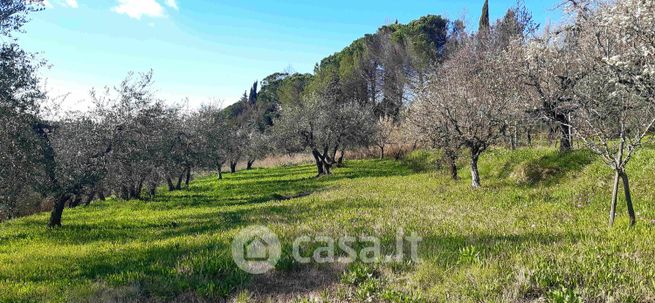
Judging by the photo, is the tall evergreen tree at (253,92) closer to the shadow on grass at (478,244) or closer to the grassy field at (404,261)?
the grassy field at (404,261)

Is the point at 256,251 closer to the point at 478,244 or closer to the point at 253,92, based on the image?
the point at 478,244

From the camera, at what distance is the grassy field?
560 cm

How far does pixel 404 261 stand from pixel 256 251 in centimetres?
323

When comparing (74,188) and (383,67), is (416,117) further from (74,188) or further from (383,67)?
(383,67)

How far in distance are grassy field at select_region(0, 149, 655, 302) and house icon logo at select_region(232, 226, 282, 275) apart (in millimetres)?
251

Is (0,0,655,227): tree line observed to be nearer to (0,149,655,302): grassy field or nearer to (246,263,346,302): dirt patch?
(0,149,655,302): grassy field

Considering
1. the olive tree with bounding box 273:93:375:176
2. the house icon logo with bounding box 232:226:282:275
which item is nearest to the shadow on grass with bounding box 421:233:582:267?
the house icon logo with bounding box 232:226:282:275

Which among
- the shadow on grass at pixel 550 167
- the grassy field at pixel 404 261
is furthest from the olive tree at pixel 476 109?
the grassy field at pixel 404 261

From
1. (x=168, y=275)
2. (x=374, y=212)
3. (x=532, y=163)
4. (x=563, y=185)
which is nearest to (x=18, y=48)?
(x=168, y=275)

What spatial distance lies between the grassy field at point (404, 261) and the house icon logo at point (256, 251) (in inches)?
9.9

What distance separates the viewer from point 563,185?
710 inches

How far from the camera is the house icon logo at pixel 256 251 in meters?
7.63

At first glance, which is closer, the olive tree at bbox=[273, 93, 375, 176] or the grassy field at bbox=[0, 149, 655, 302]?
the grassy field at bbox=[0, 149, 655, 302]

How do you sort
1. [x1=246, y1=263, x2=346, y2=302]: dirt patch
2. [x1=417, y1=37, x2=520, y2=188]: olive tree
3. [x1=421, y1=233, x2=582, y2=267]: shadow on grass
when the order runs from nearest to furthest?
[x1=246, y1=263, x2=346, y2=302]: dirt patch
[x1=421, y1=233, x2=582, y2=267]: shadow on grass
[x1=417, y1=37, x2=520, y2=188]: olive tree
